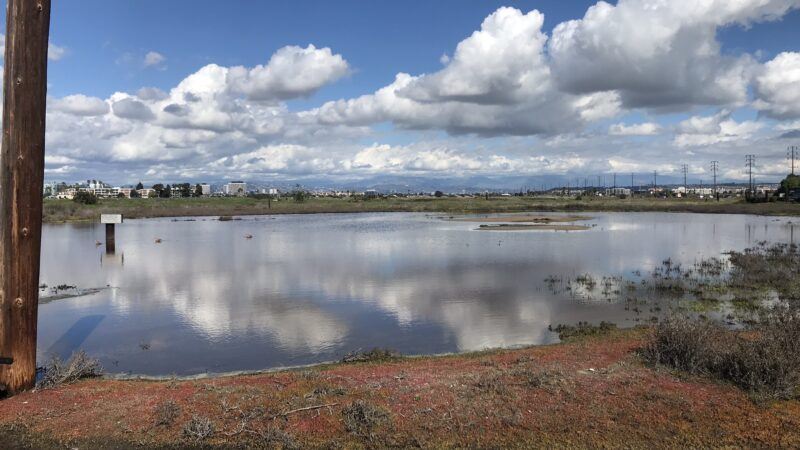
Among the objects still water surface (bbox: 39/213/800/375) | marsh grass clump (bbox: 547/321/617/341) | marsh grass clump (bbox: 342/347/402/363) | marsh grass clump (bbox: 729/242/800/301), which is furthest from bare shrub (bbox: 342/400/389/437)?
marsh grass clump (bbox: 729/242/800/301)

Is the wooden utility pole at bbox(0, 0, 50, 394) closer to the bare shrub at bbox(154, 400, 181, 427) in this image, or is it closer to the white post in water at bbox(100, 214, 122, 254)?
the bare shrub at bbox(154, 400, 181, 427)

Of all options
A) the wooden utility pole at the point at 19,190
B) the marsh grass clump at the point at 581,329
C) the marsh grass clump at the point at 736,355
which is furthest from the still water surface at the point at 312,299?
the marsh grass clump at the point at 736,355

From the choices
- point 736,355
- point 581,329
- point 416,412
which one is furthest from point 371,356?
point 736,355

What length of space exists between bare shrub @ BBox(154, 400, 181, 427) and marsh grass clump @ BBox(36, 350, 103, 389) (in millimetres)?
3128

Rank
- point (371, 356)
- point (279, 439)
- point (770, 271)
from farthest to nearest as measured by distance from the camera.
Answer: point (770, 271)
point (371, 356)
point (279, 439)

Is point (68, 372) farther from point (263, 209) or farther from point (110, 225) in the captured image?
point (263, 209)

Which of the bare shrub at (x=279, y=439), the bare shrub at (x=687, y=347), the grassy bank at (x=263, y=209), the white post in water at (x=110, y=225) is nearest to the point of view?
the bare shrub at (x=279, y=439)

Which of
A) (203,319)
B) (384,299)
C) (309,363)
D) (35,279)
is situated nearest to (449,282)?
(384,299)

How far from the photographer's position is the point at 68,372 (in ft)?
36.7

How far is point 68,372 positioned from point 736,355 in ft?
43.7

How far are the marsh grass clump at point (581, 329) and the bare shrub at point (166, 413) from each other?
10699 millimetres

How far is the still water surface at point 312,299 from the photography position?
15.7 meters

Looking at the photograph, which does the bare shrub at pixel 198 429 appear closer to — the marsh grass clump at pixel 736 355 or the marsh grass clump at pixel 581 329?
the marsh grass clump at pixel 736 355

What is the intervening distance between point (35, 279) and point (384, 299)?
13.9 meters
